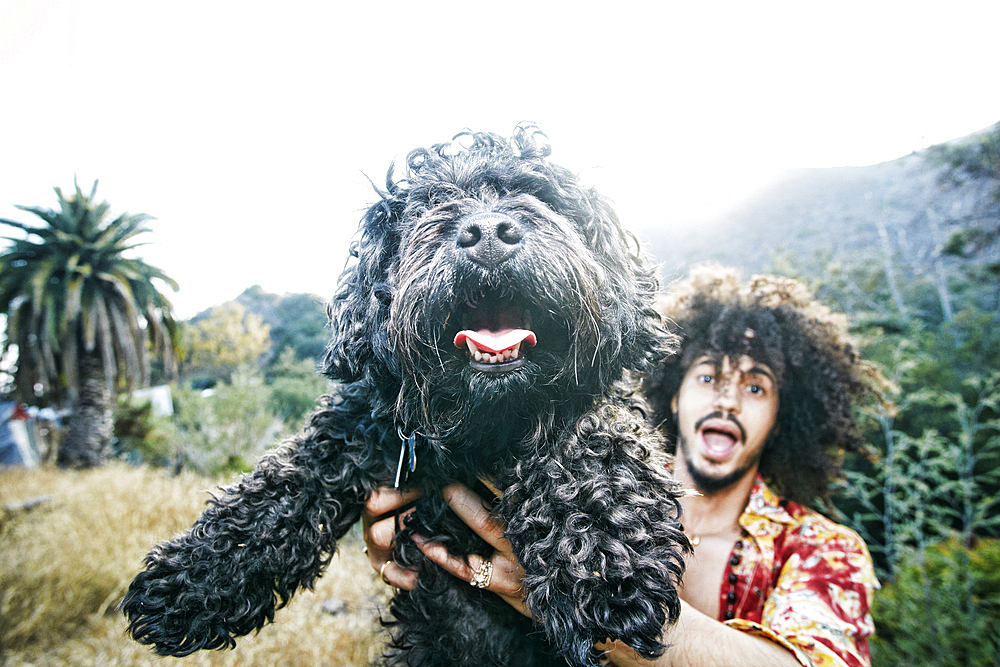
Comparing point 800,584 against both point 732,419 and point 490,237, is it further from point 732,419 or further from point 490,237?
point 490,237

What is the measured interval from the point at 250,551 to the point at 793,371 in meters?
3.13

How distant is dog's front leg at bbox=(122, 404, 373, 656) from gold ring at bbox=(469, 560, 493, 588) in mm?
544

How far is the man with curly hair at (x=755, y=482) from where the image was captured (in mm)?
1736

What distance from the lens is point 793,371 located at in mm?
3029

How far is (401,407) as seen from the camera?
1763mm

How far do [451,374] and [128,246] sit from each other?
16.5m

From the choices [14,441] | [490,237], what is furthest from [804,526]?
[14,441]

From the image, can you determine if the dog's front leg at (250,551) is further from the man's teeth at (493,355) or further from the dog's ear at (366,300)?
the man's teeth at (493,355)

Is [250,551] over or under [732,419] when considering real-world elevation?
under

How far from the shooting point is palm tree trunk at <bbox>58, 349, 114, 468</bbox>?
43.3 feet

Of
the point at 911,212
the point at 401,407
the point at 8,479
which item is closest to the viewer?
the point at 401,407

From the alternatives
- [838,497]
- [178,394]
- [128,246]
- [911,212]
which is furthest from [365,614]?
[911,212]

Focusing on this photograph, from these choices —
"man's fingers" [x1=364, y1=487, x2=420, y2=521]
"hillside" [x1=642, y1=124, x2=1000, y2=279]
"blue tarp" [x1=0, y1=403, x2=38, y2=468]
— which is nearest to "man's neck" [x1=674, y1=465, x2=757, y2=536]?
"man's fingers" [x1=364, y1=487, x2=420, y2=521]

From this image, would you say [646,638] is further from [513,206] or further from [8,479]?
[8,479]
